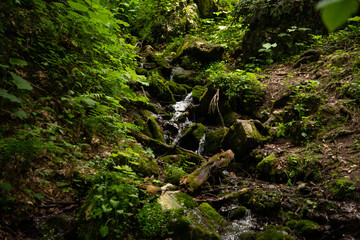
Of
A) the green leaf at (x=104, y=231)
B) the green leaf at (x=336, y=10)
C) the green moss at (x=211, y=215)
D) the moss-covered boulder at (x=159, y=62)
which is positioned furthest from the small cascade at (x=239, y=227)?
the moss-covered boulder at (x=159, y=62)

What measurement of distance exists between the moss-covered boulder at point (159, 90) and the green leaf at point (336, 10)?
8006 mm

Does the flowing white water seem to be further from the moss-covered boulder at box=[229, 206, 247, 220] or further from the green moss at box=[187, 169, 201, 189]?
the moss-covered boulder at box=[229, 206, 247, 220]

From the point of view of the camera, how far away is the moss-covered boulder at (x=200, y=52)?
1008 centimetres

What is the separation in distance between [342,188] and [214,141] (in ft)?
10.9

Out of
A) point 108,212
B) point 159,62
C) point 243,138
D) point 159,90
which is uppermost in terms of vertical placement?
point 159,62

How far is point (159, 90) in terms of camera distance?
8.44 meters

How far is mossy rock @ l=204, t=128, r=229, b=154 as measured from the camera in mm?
6027

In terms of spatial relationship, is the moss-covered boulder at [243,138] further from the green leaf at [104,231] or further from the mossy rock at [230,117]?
the green leaf at [104,231]

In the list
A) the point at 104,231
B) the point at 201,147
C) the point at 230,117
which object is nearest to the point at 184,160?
the point at 201,147

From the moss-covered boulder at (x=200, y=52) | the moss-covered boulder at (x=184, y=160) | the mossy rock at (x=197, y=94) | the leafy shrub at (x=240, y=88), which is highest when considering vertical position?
the moss-covered boulder at (x=200, y=52)

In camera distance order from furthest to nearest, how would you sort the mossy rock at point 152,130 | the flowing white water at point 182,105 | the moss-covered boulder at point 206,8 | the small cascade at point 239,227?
1. the moss-covered boulder at point 206,8
2. the flowing white water at point 182,105
3. the mossy rock at point 152,130
4. the small cascade at point 239,227

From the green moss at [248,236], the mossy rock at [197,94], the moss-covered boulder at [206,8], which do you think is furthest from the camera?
the moss-covered boulder at [206,8]

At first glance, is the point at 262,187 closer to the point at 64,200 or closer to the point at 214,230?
the point at 214,230

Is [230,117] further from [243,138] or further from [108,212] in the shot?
[108,212]
